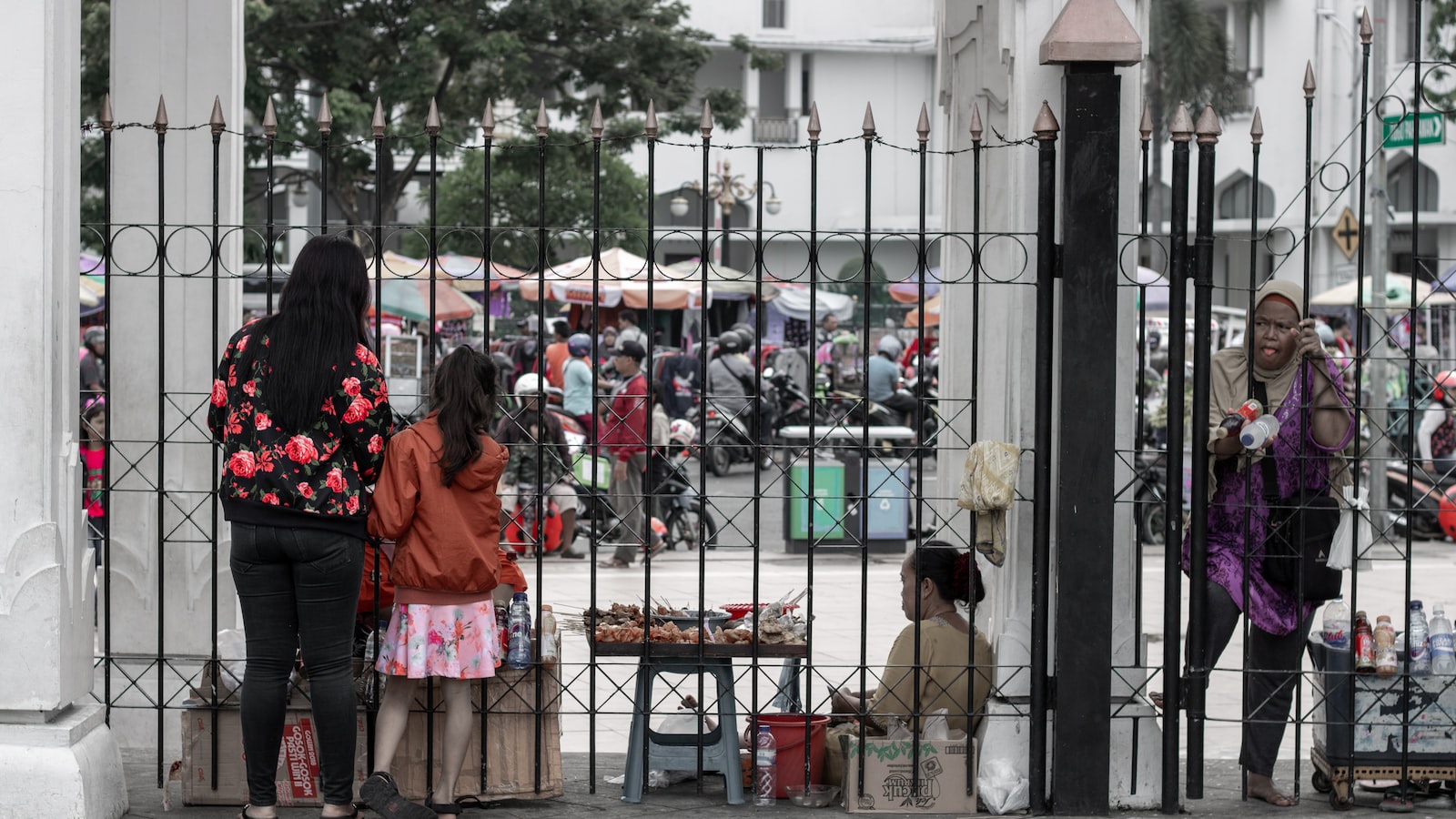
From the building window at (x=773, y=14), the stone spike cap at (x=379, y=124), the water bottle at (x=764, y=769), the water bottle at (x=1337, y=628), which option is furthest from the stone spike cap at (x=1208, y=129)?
the building window at (x=773, y=14)

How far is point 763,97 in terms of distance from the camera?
5366cm

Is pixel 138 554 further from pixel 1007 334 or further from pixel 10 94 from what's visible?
pixel 1007 334

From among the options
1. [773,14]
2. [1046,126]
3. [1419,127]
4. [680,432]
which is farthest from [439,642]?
[773,14]

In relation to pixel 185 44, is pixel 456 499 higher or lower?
lower

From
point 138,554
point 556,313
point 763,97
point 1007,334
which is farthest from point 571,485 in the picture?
point 763,97

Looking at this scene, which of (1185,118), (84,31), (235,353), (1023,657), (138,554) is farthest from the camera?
(84,31)

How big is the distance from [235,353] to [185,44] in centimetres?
252

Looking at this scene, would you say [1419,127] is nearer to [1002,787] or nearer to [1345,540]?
[1345,540]

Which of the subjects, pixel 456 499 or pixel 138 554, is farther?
pixel 138 554

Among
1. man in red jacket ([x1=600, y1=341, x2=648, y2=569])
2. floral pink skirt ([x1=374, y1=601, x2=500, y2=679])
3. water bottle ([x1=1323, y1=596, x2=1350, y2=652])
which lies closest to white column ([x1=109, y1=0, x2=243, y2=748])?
floral pink skirt ([x1=374, y1=601, x2=500, y2=679])

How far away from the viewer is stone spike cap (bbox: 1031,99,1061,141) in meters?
5.66

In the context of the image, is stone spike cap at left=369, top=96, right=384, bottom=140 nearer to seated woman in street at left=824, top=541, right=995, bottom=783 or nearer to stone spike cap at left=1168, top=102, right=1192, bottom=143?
seated woman in street at left=824, top=541, right=995, bottom=783

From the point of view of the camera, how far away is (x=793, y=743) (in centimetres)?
607

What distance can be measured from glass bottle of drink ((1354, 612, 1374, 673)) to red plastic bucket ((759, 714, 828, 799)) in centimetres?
203
